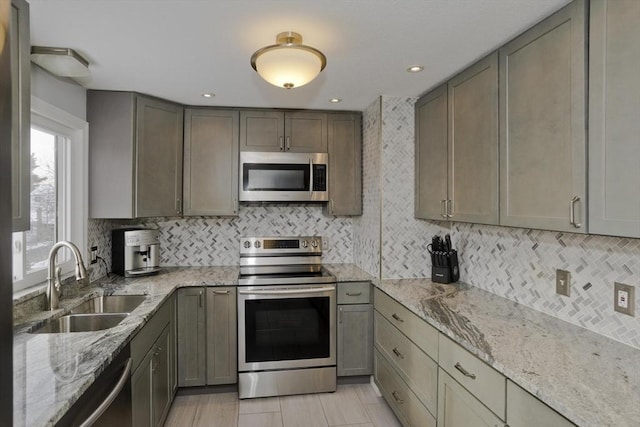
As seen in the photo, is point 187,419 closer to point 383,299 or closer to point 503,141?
point 383,299

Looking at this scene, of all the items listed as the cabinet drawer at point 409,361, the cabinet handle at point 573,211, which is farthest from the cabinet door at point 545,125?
the cabinet drawer at point 409,361

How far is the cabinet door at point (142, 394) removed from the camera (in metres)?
1.83

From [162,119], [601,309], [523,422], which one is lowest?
[523,422]

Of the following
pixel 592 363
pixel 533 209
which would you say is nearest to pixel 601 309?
pixel 592 363

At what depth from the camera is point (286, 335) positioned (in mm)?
2877

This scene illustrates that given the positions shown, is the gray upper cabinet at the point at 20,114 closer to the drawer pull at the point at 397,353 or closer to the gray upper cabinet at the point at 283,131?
the gray upper cabinet at the point at 283,131

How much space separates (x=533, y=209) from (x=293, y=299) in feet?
5.93

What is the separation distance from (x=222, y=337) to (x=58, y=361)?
1.57 meters

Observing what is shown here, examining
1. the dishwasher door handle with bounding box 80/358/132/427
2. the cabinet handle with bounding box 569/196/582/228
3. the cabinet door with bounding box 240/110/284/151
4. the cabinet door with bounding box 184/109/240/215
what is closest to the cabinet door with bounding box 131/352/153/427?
the dishwasher door handle with bounding box 80/358/132/427

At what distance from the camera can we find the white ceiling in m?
1.56

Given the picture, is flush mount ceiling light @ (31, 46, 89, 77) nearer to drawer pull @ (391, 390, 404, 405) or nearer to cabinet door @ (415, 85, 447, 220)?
cabinet door @ (415, 85, 447, 220)

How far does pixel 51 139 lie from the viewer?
2422mm

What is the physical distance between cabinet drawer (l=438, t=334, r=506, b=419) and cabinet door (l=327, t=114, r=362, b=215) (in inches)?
64.5

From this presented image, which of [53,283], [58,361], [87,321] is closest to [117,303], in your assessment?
[87,321]
